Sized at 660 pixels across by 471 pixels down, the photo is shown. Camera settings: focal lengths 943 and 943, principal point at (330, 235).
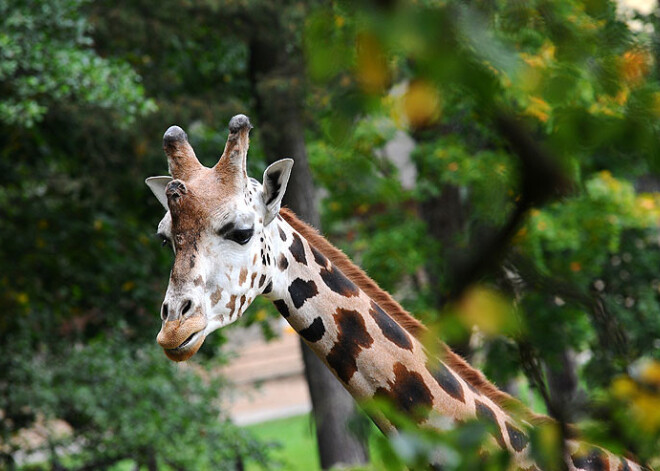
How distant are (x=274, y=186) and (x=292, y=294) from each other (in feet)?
1.48

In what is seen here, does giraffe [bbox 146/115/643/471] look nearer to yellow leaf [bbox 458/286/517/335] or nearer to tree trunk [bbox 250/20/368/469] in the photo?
yellow leaf [bbox 458/286/517/335]

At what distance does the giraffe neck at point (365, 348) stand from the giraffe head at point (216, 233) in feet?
0.42

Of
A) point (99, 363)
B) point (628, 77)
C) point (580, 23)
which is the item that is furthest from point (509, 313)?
point (99, 363)

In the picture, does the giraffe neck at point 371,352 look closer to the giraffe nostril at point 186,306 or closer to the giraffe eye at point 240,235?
the giraffe eye at point 240,235

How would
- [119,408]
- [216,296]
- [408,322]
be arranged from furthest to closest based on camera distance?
[119,408]
[408,322]
[216,296]

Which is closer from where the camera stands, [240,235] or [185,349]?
[185,349]

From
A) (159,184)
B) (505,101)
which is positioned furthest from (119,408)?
(505,101)

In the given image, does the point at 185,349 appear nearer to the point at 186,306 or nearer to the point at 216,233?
the point at 186,306

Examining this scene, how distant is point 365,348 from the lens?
3727mm

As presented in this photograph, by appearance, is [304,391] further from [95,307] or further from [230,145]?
[230,145]

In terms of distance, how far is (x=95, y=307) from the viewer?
10.2m

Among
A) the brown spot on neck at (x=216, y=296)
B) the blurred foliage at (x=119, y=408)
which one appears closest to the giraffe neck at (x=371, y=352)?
the brown spot on neck at (x=216, y=296)

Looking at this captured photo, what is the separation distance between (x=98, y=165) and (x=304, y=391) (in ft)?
44.0

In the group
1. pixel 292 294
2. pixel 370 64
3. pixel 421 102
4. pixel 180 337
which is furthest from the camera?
pixel 292 294
